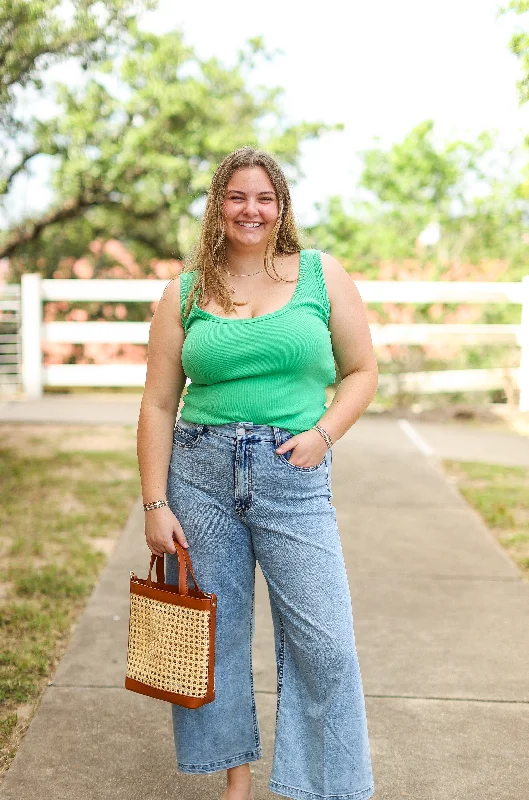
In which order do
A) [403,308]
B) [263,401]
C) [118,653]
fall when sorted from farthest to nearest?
[403,308] < [118,653] < [263,401]

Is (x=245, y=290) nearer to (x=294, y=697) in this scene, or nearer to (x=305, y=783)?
(x=294, y=697)

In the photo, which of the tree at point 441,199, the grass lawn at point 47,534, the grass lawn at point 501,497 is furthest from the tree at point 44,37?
the tree at point 441,199

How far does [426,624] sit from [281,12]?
12757 mm

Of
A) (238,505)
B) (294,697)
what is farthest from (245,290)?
(294,697)

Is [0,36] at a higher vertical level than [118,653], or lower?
higher

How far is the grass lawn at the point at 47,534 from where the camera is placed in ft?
11.7

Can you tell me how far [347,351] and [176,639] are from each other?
0.85m

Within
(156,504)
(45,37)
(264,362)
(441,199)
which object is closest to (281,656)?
(156,504)

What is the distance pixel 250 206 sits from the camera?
239 centimetres

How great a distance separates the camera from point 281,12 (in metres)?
14.8

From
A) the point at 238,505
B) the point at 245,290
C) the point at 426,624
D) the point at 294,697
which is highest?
the point at 245,290

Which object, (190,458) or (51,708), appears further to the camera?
(51,708)

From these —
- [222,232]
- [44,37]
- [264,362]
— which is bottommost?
[264,362]

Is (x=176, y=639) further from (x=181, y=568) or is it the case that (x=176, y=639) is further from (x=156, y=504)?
(x=156, y=504)
